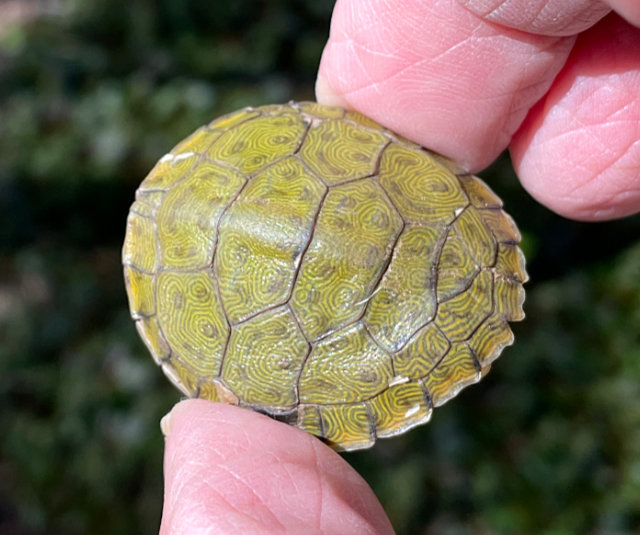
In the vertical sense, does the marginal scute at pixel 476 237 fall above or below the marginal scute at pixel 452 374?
above

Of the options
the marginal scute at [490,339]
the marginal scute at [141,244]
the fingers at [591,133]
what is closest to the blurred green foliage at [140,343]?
the fingers at [591,133]

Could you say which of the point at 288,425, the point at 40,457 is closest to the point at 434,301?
the point at 288,425

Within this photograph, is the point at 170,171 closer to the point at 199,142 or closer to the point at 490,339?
the point at 199,142

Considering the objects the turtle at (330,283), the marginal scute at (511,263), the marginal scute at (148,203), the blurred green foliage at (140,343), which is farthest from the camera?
the blurred green foliage at (140,343)

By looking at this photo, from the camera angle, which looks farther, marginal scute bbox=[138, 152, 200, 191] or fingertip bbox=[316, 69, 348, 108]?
fingertip bbox=[316, 69, 348, 108]

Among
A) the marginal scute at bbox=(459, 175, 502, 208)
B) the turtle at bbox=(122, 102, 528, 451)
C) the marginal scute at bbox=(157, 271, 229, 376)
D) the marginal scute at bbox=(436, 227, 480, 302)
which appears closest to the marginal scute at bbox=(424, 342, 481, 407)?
the turtle at bbox=(122, 102, 528, 451)

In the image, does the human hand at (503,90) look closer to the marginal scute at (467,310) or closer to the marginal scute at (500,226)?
the marginal scute at (500,226)

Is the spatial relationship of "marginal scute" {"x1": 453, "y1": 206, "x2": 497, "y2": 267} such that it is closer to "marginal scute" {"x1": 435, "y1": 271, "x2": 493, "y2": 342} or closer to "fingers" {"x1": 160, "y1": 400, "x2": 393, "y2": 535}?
"marginal scute" {"x1": 435, "y1": 271, "x2": 493, "y2": 342}
